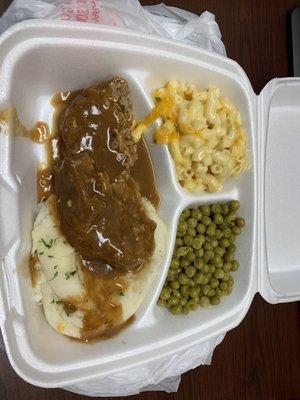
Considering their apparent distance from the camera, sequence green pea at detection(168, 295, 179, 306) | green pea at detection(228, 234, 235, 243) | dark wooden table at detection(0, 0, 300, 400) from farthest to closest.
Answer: dark wooden table at detection(0, 0, 300, 400) < green pea at detection(228, 234, 235, 243) < green pea at detection(168, 295, 179, 306)

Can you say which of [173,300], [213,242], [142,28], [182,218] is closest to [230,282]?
[213,242]

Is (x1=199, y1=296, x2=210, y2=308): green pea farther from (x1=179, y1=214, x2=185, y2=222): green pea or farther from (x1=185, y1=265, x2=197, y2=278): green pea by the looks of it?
(x1=179, y1=214, x2=185, y2=222): green pea

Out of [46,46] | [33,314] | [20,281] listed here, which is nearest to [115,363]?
[33,314]

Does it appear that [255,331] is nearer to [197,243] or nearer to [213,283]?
[213,283]

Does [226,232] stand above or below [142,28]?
below

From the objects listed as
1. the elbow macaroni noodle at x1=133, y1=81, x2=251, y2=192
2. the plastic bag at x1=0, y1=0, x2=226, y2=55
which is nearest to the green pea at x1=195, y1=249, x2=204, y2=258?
the elbow macaroni noodle at x1=133, y1=81, x2=251, y2=192

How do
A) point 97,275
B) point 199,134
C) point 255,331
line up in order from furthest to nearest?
point 255,331, point 199,134, point 97,275

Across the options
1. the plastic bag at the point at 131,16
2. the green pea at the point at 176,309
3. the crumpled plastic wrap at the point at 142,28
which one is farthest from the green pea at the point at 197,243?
the plastic bag at the point at 131,16
